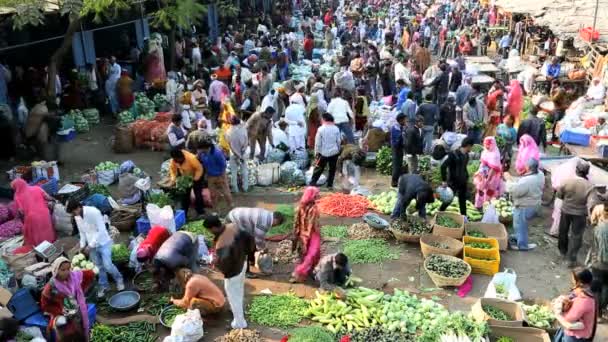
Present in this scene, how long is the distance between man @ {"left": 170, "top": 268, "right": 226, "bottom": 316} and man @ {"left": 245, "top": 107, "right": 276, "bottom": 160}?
14.5 feet

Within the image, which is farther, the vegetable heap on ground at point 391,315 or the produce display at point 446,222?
the produce display at point 446,222

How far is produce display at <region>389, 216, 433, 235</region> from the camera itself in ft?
27.6

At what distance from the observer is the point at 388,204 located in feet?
31.8

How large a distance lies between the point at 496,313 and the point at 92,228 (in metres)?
4.81

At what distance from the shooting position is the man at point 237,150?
9.72m

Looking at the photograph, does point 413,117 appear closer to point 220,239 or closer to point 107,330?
point 220,239

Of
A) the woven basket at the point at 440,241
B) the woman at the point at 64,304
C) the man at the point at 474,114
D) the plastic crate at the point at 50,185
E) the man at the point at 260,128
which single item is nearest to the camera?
the woman at the point at 64,304

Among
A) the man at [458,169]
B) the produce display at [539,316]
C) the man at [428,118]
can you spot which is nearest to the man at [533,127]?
the man at [428,118]

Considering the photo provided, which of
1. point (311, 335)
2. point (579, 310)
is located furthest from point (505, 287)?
point (311, 335)

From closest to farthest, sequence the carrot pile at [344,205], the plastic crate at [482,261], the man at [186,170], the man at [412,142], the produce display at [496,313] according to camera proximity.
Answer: the produce display at [496,313] → the plastic crate at [482,261] → the man at [186,170] → the carrot pile at [344,205] → the man at [412,142]

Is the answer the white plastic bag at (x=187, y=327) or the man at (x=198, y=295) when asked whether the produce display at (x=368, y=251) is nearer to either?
the man at (x=198, y=295)

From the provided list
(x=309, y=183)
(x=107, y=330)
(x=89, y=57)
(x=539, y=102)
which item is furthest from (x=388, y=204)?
(x=89, y=57)

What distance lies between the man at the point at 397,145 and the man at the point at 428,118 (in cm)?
138

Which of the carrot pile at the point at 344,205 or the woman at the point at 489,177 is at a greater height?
the woman at the point at 489,177
